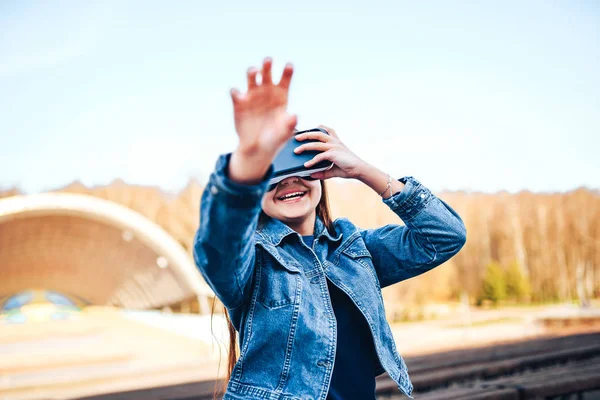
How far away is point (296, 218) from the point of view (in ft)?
4.85

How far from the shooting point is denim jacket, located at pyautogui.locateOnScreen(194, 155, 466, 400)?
1.05 metres

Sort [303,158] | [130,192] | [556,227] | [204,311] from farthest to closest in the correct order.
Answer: [130,192] → [556,227] → [204,311] → [303,158]

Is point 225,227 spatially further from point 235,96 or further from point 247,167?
point 235,96

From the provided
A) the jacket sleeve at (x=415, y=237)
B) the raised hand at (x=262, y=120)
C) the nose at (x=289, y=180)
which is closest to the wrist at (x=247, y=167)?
the raised hand at (x=262, y=120)

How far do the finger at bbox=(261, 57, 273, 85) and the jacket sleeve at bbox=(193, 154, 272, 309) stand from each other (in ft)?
0.58

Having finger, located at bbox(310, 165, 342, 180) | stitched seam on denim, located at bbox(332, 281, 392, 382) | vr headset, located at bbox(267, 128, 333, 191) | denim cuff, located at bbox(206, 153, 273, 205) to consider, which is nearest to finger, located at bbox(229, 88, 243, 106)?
denim cuff, located at bbox(206, 153, 273, 205)

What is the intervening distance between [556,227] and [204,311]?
823 inches

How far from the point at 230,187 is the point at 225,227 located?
91 mm

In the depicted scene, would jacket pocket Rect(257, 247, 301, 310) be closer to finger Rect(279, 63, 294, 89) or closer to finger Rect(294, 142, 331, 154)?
finger Rect(294, 142, 331, 154)

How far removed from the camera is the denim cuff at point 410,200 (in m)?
1.54

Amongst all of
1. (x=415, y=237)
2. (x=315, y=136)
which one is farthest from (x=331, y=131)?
(x=415, y=237)

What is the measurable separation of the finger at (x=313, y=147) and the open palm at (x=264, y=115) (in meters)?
0.36

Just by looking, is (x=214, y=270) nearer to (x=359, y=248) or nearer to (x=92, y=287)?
(x=359, y=248)

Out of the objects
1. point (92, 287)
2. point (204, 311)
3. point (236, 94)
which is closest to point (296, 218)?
point (236, 94)
